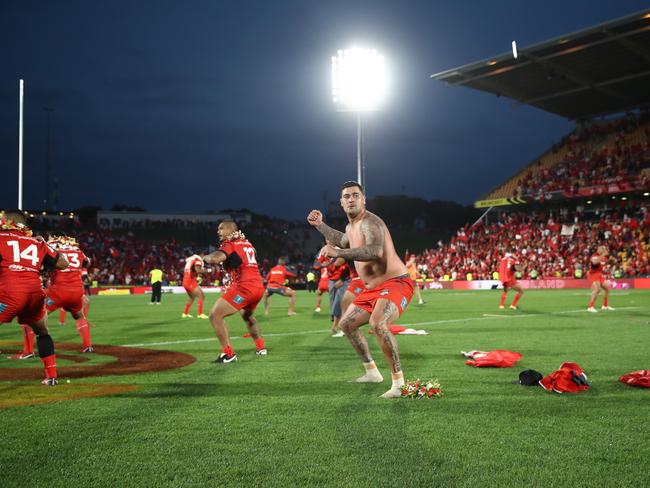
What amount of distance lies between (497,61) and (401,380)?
1390 inches

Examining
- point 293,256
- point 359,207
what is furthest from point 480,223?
point 359,207

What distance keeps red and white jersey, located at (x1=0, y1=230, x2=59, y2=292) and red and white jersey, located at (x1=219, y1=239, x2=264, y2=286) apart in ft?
9.00

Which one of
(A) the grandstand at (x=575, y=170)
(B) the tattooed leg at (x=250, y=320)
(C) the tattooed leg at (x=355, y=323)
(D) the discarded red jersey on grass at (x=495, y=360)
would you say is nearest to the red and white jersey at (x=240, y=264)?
(B) the tattooed leg at (x=250, y=320)

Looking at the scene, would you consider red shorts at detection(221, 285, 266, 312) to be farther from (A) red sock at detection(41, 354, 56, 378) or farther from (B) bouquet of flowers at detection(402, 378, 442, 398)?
(B) bouquet of flowers at detection(402, 378, 442, 398)

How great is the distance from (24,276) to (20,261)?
0.19m

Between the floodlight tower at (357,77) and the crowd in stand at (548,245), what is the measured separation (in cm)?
2121

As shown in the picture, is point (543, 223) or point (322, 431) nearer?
point (322, 431)

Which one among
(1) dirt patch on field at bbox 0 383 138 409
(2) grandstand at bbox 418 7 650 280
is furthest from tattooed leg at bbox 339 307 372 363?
(2) grandstand at bbox 418 7 650 280

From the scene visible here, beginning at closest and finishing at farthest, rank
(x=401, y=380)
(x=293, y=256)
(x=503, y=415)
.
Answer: (x=503, y=415)
(x=401, y=380)
(x=293, y=256)

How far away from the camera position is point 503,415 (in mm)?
5566

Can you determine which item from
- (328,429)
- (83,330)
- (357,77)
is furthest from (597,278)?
Result: (328,429)

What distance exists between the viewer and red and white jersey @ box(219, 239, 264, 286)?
946cm

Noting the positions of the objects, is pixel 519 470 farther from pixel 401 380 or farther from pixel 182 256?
pixel 182 256

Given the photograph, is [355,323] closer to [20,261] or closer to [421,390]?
[421,390]
